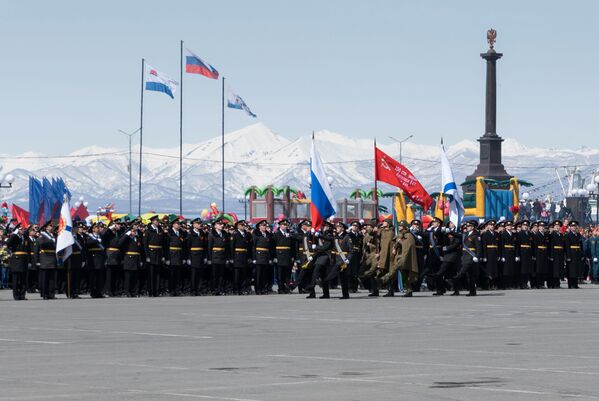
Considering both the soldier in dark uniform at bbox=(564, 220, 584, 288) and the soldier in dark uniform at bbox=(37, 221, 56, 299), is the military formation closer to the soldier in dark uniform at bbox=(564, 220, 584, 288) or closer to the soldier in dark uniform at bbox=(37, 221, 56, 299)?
the soldier in dark uniform at bbox=(37, 221, 56, 299)

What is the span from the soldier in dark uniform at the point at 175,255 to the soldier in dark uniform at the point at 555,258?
32.9ft

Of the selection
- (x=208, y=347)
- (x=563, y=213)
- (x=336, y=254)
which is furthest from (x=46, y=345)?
(x=563, y=213)

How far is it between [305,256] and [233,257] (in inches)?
75.6

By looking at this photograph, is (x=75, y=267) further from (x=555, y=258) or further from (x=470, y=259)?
(x=555, y=258)

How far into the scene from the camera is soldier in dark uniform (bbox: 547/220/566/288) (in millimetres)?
38750

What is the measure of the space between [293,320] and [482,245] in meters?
14.6

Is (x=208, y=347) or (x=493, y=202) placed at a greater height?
(x=493, y=202)

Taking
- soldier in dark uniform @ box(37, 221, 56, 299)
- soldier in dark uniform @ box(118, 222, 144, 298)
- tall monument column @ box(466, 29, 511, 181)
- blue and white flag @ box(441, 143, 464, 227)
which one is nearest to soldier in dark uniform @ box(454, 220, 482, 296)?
blue and white flag @ box(441, 143, 464, 227)

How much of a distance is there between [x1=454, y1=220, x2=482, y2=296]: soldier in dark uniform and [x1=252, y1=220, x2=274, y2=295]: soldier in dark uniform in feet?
13.2

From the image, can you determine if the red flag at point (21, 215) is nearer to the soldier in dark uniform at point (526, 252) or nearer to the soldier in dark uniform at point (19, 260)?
the soldier in dark uniform at point (19, 260)

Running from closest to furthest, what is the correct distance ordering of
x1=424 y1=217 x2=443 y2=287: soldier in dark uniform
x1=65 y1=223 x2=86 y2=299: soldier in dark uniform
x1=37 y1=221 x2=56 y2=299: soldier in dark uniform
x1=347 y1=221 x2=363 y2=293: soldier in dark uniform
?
x1=37 y1=221 x2=56 y2=299: soldier in dark uniform → x1=65 y1=223 x2=86 y2=299: soldier in dark uniform → x1=347 y1=221 x2=363 y2=293: soldier in dark uniform → x1=424 y1=217 x2=443 y2=287: soldier in dark uniform

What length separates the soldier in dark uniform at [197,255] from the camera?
3338 cm

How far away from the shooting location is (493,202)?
229 feet

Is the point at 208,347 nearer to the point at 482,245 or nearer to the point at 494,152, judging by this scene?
the point at 482,245
